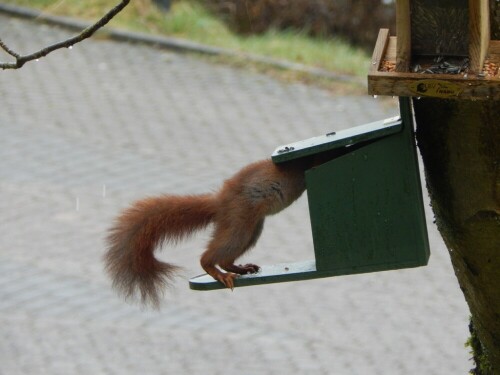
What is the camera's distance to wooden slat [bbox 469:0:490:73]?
2498 mm

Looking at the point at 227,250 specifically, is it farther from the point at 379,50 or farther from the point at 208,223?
the point at 379,50

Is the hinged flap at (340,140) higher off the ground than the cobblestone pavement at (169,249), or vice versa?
the hinged flap at (340,140)

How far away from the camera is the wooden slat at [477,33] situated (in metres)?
2.50

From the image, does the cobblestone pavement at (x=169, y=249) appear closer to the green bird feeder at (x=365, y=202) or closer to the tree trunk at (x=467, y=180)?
the green bird feeder at (x=365, y=202)

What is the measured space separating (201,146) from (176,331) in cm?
287

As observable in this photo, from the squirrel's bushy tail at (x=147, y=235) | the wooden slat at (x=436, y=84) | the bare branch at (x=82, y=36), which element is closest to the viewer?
the wooden slat at (x=436, y=84)

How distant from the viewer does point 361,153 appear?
2.89 meters

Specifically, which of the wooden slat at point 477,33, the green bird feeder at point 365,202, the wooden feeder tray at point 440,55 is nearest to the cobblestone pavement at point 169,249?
the green bird feeder at point 365,202

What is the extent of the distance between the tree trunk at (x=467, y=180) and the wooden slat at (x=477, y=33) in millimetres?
112

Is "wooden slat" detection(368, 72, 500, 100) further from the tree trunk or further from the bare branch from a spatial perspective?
the bare branch

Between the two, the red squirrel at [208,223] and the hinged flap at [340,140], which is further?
the red squirrel at [208,223]

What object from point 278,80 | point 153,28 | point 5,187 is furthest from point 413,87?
point 153,28

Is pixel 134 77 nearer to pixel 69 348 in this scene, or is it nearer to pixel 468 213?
pixel 69 348

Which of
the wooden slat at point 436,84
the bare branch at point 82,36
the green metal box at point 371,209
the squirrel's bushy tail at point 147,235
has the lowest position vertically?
the squirrel's bushy tail at point 147,235
